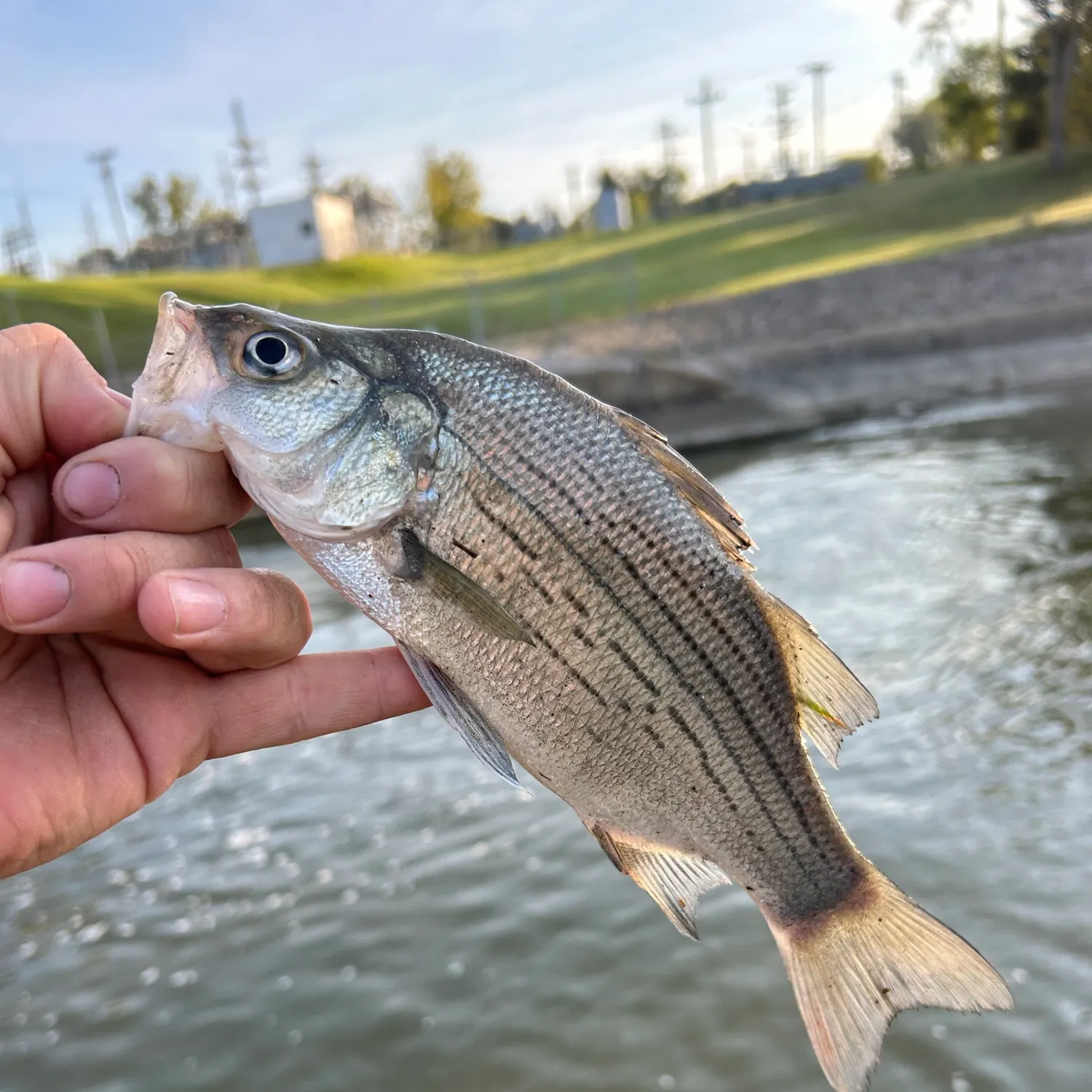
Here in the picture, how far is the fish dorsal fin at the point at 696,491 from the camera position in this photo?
2.07m

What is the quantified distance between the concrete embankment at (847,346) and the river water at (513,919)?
10232 mm

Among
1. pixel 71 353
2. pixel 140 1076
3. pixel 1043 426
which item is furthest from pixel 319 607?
pixel 1043 426

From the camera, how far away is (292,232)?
51.5 m

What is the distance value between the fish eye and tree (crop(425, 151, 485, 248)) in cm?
7230

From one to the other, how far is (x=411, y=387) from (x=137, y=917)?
202 inches

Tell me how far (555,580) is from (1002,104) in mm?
55563

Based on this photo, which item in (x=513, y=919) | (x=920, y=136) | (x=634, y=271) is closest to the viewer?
(x=513, y=919)

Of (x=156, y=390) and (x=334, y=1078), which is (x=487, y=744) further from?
(x=334, y=1078)

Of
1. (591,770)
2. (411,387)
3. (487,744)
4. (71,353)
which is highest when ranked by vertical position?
(71,353)

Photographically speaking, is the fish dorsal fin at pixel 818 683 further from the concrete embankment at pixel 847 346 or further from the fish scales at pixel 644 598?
the concrete embankment at pixel 847 346

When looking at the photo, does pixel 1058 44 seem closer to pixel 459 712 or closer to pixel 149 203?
pixel 459 712

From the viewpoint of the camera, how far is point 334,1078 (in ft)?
14.6

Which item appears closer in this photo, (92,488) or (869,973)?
(92,488)

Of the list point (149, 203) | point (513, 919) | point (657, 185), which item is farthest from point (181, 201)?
point (513, 919)
